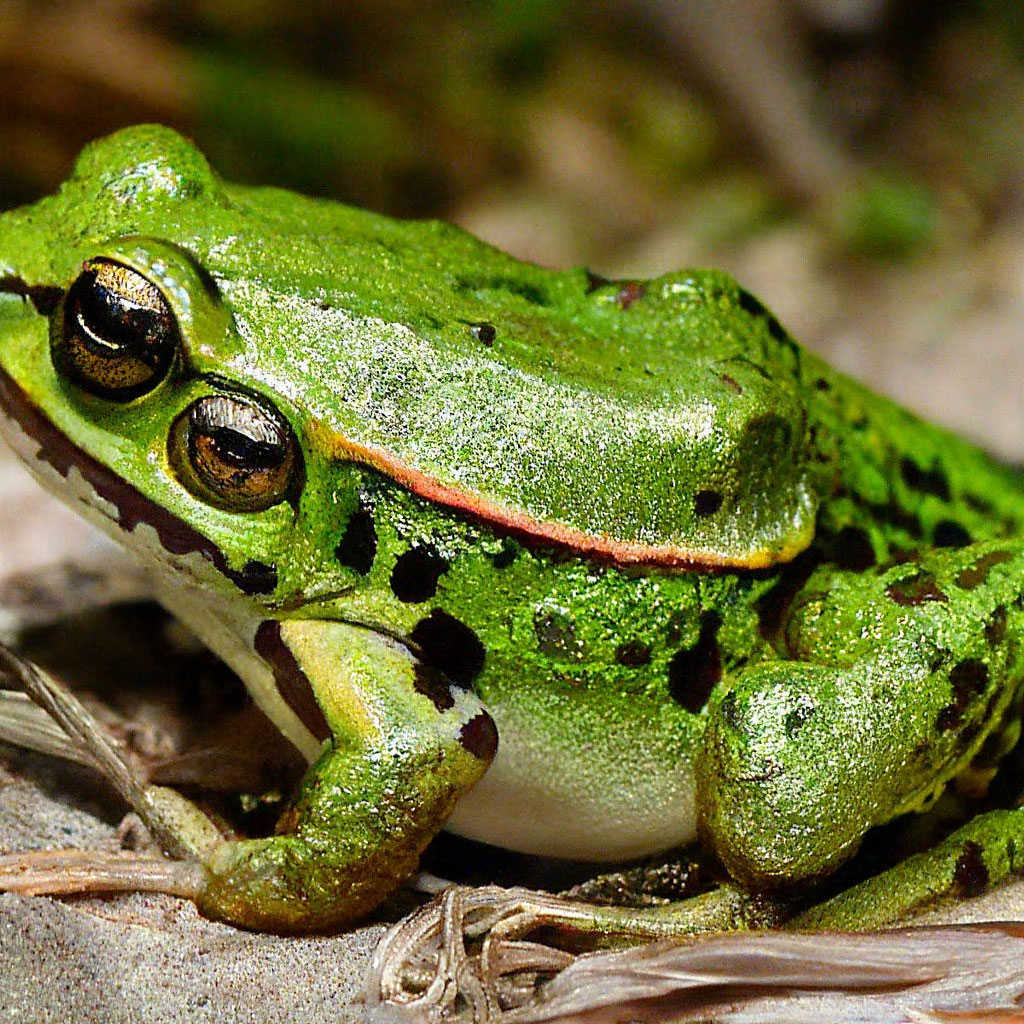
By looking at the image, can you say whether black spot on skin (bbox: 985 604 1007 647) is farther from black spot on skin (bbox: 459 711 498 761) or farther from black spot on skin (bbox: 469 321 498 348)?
black spot on skin (bbox: 469 321 498 348)

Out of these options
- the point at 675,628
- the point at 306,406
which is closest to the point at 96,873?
the point at 306,406

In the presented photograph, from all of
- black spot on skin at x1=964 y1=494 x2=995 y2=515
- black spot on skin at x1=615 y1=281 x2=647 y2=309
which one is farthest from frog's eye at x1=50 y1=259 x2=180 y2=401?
black spot on skin at x1=964 y1=494 x2=995 y2=515

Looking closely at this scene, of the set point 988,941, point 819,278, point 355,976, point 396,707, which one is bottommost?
point 988,941

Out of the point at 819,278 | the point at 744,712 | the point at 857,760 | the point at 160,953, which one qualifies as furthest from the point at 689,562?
the point at 819,278

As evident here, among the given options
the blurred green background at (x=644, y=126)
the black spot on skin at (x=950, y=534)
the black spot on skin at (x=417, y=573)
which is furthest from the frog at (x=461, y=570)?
the blurred green background at (x=644, y=126)

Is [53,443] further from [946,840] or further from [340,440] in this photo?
[946,840]

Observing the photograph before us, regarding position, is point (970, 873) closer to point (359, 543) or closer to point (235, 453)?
point (359, 543)
